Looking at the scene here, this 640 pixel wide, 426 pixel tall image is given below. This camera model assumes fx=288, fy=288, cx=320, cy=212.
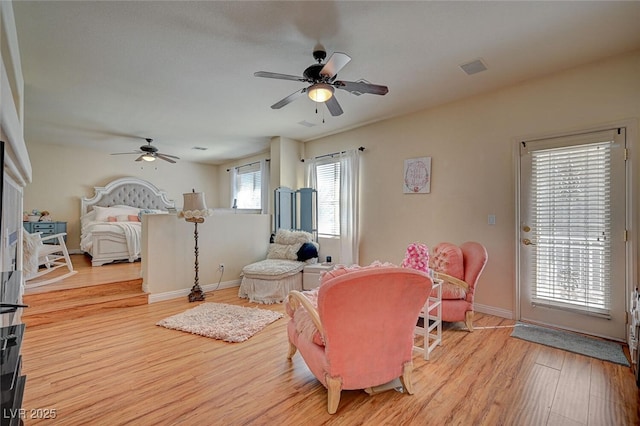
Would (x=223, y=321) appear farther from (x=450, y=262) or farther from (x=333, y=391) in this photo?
(x=450, y=262)

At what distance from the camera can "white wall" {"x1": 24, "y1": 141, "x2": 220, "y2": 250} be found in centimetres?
589

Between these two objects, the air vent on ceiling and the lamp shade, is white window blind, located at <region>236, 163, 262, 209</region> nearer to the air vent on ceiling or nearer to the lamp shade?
the lamp shade

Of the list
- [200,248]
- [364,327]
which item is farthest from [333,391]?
[200,248]

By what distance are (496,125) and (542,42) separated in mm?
1063

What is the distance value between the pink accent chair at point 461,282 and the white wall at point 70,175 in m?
7.18

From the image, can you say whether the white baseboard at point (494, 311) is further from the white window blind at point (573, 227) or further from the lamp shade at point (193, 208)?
the lamp shade at point (193, 208)

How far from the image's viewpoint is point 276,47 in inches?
102

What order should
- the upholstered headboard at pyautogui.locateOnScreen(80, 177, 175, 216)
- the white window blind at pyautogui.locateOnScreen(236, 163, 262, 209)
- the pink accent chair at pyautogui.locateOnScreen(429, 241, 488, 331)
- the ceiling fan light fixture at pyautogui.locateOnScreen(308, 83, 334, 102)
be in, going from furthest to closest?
the white window blind at pyautogui.locateOnScreen(236, 163, 262, 209), the upholstered headboard at pyautogui.locateOnScreen(80, 177, 175, 216), the pink accent chair at pyautogui.locateOnScreen(429, 241, 488, 331), the ceiling fan light fixture at pyautogui.locateOnScreen(308, 83, 334, 102)

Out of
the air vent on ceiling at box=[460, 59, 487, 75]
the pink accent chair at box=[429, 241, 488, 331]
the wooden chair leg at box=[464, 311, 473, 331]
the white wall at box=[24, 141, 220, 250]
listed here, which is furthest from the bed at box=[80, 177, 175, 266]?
the air vent on ceiling at box=[460, 59, 487, 75]

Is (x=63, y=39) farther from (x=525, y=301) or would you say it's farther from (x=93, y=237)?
(x=525, y=301)

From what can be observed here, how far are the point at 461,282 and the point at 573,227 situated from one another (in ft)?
4.16

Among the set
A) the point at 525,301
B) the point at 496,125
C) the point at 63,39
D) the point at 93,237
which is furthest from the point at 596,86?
the point at 93,237

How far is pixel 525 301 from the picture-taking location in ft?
10.7

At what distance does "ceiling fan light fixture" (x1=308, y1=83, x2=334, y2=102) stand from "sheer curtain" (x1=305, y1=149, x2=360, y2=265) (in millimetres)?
2328
